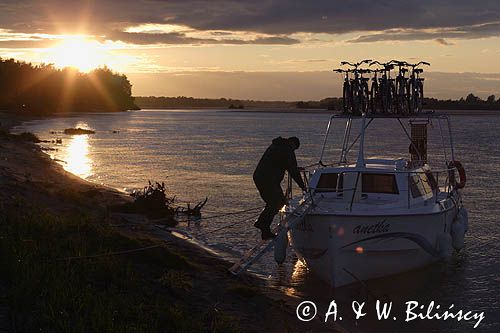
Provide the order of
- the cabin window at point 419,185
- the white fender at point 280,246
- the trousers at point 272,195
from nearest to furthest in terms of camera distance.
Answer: the trousers at point 272,195 → the white fender at point 280,246 → the cabin window at point 419,185

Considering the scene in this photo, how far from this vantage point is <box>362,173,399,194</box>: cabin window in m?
16.5

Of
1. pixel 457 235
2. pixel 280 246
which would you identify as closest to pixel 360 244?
pixel 280 246

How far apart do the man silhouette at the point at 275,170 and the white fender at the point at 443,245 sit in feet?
14.4

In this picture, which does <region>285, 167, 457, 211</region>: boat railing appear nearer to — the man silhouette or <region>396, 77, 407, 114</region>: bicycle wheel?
the man silhouette

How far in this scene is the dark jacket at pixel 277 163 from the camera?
14.5m

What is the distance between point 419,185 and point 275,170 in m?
4.92

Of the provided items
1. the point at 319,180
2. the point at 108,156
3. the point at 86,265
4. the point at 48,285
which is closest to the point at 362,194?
the point at 319,180

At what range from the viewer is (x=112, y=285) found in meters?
10.8

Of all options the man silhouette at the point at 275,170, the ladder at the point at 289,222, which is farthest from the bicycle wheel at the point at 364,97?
the man silhouette at the point at 275,170

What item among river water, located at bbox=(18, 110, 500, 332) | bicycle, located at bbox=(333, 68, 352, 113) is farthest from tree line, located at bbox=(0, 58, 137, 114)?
bicycle, located at bbox=(333, 68, 352, 113)

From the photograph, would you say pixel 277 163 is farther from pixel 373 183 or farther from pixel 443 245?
pixel 443 245

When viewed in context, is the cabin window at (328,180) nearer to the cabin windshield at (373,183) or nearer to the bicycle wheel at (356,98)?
the cabin windshield at (373,183)

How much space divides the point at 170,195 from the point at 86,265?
19965mm

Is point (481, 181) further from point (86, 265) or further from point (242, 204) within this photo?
point (86, 265)
